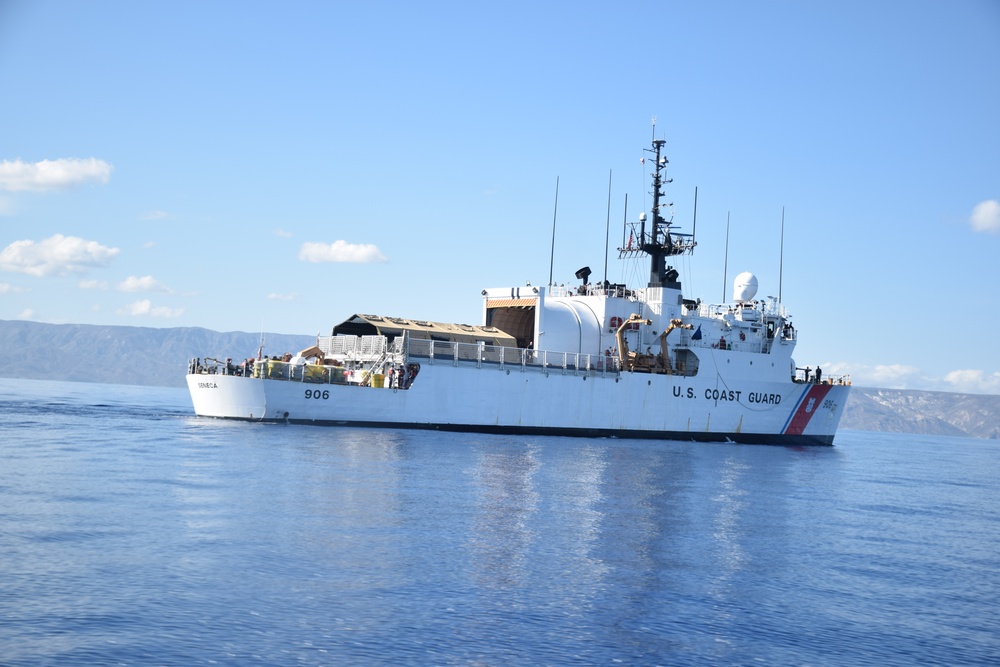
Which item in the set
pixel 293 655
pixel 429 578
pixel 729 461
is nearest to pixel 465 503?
pixel 429 578

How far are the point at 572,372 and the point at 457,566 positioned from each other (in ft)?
103

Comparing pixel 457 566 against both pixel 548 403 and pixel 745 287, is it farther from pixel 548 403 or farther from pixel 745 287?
pixel 745 287

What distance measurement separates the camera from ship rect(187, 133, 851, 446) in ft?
136

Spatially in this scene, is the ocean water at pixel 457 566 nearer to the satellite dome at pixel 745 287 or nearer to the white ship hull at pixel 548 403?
the white ship hull at pixel 548 403

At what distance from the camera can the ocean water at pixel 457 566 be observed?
11.7 meters

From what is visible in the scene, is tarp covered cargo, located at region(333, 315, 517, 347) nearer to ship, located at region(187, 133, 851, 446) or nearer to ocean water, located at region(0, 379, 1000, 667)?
ship, located at region(187, 133, 851, 446)

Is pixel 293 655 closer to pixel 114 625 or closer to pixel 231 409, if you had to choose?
pixel 114 625

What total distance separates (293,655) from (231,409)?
104 ft

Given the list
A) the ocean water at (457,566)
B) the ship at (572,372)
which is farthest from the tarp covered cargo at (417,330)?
the ocean water at (457,566)

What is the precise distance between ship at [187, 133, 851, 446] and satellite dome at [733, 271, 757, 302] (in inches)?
3.7

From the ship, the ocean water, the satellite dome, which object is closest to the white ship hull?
the ship

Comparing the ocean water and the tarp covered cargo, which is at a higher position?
the tarp covered cargo

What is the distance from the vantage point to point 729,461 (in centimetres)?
3934

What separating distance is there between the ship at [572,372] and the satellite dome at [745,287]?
0.09 metres
